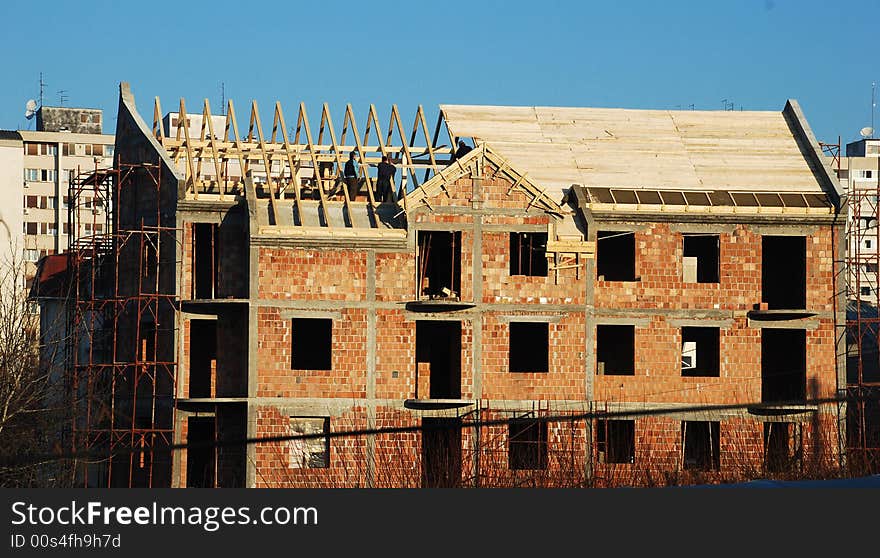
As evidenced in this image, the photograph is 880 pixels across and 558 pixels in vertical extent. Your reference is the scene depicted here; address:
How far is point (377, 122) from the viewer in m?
54.0

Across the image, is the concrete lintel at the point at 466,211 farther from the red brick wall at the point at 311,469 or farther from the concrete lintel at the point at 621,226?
the red brick wall at the point at 311,469

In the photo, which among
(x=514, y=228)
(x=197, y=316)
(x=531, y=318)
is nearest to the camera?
(x=514, y=228)

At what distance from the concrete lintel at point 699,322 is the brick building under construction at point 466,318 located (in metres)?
0.11

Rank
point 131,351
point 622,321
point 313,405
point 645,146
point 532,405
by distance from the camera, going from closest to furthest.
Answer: point 313,405 < point 532,405 < point 622,321 < point 131,351 < point 645,146

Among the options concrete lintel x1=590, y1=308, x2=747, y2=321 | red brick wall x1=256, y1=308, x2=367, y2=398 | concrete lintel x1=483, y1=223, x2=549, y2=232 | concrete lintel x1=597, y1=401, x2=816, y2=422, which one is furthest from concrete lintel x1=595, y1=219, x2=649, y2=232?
red brick wall x1=256, y1=308, x2=367, y2=398

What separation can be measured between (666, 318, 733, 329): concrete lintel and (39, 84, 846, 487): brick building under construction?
0.11 metres

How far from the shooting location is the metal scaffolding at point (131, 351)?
50.1 metres

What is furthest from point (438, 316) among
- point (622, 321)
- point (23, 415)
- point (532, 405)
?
point (23, 415)

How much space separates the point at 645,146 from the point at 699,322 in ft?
22.8

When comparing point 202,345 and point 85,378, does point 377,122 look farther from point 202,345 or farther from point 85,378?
point 85,378

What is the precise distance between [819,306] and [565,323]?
8.38 metres

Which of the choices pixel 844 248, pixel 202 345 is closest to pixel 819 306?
pixel 844 248

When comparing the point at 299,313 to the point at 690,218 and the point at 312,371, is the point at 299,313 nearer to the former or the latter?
the point at 312,371

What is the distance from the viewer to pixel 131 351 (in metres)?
53.0
